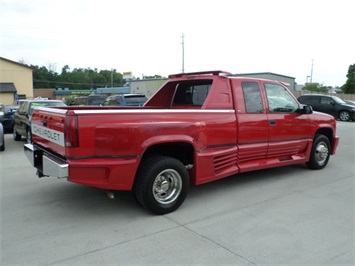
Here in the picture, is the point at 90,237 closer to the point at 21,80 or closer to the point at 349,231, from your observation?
the point at 349,231

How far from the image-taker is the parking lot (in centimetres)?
334

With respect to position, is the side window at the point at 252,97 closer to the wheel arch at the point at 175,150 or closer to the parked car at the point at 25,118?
the wheel arch at the point at 175,150

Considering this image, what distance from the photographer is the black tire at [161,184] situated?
4.22 metres

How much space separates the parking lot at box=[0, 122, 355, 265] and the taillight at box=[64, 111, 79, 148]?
3.41ft

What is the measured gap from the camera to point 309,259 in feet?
10.8

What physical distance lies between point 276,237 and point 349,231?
95cm

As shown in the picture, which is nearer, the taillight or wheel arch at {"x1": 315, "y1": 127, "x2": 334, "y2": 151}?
the taillight

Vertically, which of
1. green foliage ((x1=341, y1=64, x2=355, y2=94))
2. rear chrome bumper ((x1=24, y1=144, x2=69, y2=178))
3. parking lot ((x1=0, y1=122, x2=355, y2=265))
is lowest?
parking lot ((x1=0, y1=122, x2=355, y2=265))

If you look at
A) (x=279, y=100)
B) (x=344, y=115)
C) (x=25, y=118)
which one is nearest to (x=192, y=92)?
(x=279, y=100)

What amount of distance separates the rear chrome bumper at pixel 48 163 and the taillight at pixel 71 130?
263 mm

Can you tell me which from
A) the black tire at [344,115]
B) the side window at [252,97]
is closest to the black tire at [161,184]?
the side window at [252,97]

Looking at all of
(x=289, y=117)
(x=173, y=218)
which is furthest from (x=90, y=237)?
(x=289, y=117)

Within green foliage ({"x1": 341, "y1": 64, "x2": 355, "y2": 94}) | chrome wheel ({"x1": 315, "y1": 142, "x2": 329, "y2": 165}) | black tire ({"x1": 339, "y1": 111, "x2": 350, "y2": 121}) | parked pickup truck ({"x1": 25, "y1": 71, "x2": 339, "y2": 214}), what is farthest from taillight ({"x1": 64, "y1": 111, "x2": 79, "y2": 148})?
green foliage ({"x1": 341, "y1": 64, "x2": 355, "y2": 94})

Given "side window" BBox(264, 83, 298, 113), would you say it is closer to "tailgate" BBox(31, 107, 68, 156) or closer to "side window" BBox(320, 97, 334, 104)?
"tailgate" BBox(31, 107, 68, 156)
